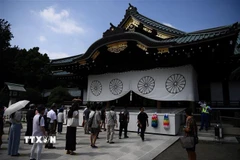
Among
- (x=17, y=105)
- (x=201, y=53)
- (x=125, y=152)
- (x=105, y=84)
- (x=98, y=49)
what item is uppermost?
(x=98, y=49)

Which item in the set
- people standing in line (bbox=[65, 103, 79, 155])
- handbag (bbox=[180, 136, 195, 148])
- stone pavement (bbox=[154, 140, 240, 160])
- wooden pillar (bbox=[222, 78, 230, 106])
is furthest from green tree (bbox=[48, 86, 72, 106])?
handbag (bbox=[180, 136, 195, 148])

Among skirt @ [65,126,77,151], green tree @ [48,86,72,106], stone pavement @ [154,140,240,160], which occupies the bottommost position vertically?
stone pavement @ [154,140,240,160]

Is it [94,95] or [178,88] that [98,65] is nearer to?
[94,95]

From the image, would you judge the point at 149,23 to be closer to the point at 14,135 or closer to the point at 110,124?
the point at 110,124

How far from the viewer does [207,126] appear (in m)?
9.02

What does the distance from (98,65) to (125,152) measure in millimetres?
8838

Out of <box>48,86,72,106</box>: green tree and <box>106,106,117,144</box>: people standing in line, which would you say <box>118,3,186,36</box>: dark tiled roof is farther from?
<box>48,86,72,106</box>: green tree

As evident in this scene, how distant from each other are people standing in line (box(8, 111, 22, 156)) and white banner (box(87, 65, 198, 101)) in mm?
7788

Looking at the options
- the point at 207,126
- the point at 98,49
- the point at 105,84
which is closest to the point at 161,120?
the point at 207,126

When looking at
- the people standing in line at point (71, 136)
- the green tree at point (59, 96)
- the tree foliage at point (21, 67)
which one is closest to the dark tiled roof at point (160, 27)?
the people standing in line at point (71, 136)

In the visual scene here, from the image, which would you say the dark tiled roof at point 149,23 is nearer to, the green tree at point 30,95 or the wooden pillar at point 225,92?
the wooden pillar at point 225,92

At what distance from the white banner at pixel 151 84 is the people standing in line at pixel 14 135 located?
7788 millimetres

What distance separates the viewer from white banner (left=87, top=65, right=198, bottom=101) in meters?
10.5

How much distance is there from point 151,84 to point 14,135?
8.58m
